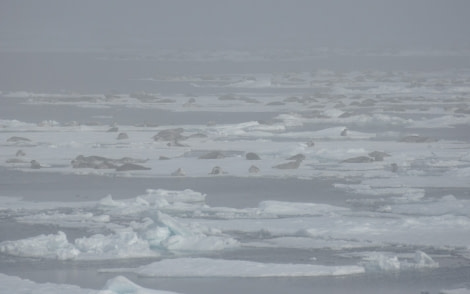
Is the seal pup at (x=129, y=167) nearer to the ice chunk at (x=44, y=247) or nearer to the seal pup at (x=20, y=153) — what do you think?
the seal pup at (x=20, y=153)

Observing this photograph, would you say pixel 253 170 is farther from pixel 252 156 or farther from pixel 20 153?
pixel 20 153

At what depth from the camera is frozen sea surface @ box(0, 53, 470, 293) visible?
1267cm

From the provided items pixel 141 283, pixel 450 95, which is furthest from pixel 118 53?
pixel 141 283

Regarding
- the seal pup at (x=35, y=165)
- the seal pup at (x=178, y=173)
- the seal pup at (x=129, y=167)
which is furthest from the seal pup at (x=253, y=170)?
the seal pup at (x=35, y=165)

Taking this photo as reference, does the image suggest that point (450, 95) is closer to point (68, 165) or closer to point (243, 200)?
point (68, 165)

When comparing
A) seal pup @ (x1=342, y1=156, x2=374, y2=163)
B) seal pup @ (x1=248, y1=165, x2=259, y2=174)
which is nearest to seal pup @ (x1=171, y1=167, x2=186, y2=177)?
seal pup @ (x1=248, y1=165, x2=259, y2=174)

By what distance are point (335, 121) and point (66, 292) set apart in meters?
18.2

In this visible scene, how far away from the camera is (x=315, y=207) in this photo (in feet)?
53.6

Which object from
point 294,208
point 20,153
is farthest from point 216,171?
point 20,153

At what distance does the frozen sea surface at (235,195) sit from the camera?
12.7 meters

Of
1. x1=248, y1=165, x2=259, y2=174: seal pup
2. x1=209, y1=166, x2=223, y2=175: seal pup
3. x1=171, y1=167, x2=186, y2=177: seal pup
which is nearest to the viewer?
x1=171, y1=167, x2=186, y2=177: seal pup

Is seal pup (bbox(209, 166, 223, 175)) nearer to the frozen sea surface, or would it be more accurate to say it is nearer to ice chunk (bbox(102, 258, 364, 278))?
the frozen sea surface

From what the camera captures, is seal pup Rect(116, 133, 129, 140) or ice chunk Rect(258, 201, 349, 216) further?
seal pup Rect(116, 133, 129, 140)

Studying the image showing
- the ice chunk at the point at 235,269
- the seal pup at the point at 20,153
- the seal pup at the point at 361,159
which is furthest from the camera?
the seal pup at the point at 20,153
